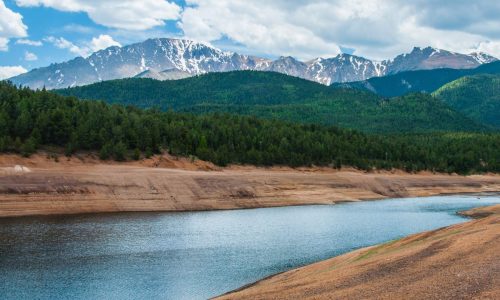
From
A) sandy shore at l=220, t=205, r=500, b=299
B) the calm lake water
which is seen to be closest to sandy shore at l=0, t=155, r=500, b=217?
the calm lake water

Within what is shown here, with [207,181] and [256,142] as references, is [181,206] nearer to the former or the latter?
[207,181]

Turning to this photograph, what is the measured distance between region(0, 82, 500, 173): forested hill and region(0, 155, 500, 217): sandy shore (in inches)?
149

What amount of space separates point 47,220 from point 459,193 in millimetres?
110251

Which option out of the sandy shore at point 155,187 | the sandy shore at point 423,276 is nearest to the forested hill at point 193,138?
the sandy shore at point 155,187

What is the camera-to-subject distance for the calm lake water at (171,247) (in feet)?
126

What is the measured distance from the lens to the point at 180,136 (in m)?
122

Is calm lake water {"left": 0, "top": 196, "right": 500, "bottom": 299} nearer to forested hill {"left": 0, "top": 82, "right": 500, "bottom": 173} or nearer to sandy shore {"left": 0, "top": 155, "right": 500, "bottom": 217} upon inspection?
sandy shore {"left": 0, "top": 155, "right": 500, "bottom": 217}

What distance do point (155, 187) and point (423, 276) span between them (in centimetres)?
6971

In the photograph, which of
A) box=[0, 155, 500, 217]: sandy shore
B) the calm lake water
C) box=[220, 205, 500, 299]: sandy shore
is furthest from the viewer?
box=[0, 155, 500, 217]: sandy shore

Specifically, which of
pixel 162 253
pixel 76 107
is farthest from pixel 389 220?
pixel 76 107

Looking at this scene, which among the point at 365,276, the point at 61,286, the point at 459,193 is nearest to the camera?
the point at 365,276

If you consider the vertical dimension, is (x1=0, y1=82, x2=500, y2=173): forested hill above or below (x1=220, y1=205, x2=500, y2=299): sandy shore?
above

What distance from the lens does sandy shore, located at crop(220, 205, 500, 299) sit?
2220cm

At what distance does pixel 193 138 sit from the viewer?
12294 centimetres
